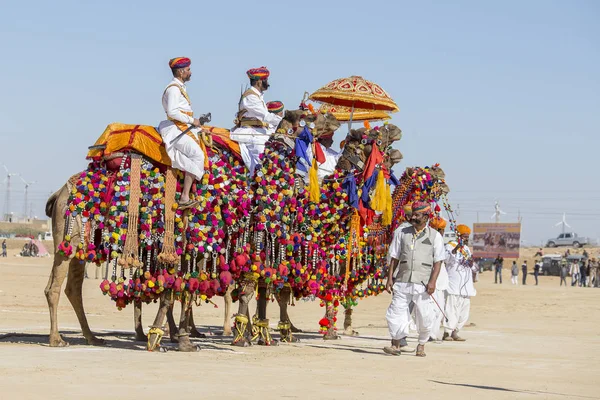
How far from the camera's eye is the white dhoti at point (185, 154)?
12.2 metres

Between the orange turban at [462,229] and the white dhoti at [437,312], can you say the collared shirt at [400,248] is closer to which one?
the white dhoti at [437,312]

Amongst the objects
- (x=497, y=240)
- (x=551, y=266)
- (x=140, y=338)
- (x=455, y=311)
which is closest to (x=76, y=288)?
(x=140, y=338)

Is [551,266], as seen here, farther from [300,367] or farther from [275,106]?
[300,367]

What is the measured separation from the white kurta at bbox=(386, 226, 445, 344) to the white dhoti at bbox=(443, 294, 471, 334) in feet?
11.4

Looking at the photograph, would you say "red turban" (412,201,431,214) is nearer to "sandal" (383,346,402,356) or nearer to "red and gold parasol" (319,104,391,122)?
"sandal" (383,346,402,356)

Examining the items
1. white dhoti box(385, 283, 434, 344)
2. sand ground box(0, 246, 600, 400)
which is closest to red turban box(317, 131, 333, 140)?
white dhoti box(385, 283, 434, 344)

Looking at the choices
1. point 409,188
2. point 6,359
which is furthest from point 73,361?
point 409,188

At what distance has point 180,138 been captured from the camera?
12.2 m

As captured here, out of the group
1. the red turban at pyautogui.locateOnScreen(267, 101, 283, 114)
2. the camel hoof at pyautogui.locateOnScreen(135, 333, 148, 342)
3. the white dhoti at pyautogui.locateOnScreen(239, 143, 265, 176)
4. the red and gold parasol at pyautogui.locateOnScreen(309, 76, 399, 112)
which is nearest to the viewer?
the white dhoti at pyautogui.locateOnScreen(239, 143, 265, 176)

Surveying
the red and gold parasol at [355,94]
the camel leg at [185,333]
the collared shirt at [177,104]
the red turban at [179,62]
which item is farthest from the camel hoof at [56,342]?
the red and gold parasol at [355,94]

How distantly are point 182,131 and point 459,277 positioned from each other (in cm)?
699

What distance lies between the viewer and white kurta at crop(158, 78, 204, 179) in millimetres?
12234

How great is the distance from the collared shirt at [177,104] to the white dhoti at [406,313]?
3.59 meters

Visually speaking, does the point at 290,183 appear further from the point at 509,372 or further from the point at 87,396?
the point at 87,396
